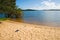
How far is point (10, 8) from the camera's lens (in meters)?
26.9

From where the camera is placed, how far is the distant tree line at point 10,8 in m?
25.3

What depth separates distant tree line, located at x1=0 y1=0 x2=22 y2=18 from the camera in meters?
25.3

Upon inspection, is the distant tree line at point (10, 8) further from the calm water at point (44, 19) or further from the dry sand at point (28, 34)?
the dry sand at point (28, 34)

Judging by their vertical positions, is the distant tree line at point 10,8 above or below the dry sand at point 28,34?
below

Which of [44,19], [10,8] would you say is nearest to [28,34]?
[10,8]

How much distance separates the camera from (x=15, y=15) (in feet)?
100

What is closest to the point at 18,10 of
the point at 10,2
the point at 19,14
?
the point at 19,14

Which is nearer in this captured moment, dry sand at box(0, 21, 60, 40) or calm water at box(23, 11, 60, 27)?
dry sand at box(0, 21, 60, 40)

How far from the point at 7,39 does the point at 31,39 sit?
147cm

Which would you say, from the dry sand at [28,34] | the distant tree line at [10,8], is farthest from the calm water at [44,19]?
the dry sand at [28,34]

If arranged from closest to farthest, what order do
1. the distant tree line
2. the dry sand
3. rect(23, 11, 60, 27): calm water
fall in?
1. the dry sand
2. rect(23, 11, 60, 27): calm water
3. the distant tree line

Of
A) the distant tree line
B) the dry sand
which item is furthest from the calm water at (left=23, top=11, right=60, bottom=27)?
the dry sand

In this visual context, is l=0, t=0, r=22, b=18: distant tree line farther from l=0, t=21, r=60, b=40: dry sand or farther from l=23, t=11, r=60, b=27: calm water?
l=0, t=21, r=60, b=40: dry sand

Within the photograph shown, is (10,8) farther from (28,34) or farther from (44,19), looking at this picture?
(28,34)
